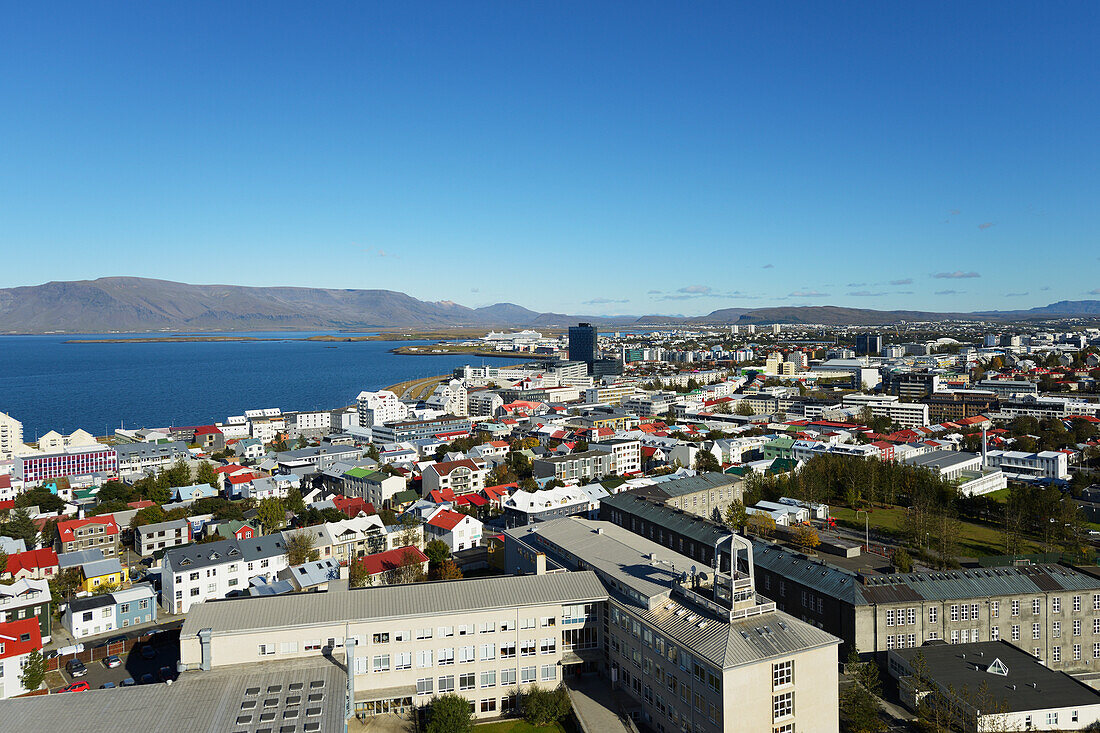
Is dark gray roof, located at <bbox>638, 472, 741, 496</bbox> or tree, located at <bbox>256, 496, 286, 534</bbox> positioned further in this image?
dark gray roof, located at <bbox>638, 472, 741, 496</bbox>

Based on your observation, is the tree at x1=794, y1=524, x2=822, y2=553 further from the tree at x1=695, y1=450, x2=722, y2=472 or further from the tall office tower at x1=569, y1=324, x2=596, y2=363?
the tall office tower at x1=569, y1=324, x2=596, y2=363

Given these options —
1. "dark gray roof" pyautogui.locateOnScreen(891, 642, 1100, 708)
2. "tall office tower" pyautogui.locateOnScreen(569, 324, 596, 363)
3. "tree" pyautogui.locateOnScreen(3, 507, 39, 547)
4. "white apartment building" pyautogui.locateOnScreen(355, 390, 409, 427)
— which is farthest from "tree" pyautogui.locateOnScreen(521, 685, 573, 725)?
"tall office tower" pyautogui.locateOnScreen(569, 324, 596, 363)

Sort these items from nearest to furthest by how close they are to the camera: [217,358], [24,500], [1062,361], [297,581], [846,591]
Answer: [846,591], [297,581], [24,500], [1062,361], [217,358]

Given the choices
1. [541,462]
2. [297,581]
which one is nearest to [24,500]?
[297,581]

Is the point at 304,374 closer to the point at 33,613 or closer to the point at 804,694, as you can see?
the point at 33,613

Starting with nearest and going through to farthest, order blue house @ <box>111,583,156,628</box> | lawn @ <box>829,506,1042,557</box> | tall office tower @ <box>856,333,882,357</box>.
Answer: blue house @ <box>111,583,156,628</box> < lawn @ <box>829,506,1042,557</box> < tall office tower @ <box>856,333,882,357</box>

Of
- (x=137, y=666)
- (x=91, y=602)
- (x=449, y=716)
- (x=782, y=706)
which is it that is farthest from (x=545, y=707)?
(x=91, y=602)

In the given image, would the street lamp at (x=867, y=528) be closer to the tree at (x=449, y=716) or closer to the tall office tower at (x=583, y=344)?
the tree at (x=449, y=716)

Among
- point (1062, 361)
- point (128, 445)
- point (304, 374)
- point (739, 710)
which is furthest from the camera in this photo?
point (304, 374)

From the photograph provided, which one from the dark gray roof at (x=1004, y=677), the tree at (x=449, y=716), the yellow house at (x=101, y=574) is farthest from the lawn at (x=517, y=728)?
the yellow house at (x=101, y=574)
